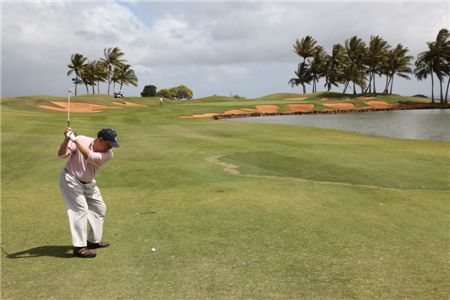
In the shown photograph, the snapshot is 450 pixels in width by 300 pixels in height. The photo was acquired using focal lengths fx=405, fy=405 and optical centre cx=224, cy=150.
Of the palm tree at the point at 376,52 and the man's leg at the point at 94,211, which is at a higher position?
the palm tree at the point at 376,52

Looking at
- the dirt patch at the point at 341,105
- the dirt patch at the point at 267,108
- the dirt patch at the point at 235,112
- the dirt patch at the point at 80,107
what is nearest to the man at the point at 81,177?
the dirt patch at the point at 235,112

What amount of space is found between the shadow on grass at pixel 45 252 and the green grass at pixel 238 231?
19 mm

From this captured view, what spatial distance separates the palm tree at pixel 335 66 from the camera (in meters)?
101

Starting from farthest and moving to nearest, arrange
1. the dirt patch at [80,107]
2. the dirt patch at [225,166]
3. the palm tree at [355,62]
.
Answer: the palm tree at [355,62], the dirt patch at [80,107], the dirt patch at [225,166]

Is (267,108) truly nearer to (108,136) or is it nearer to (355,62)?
(355,62)

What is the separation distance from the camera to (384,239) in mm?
8375

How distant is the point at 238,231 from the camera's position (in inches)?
341

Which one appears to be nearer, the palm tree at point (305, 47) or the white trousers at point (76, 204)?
the white trousers at point (76, 204)

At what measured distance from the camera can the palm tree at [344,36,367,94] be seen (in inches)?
3907

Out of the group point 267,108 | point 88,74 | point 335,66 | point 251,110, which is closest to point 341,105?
point 267,108

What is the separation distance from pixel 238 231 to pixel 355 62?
100 meters

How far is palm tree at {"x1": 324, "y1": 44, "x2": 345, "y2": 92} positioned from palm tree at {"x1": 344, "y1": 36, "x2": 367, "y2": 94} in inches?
Result: 54.4

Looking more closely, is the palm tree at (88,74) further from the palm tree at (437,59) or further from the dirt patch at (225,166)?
the dirt patch at (225,166)

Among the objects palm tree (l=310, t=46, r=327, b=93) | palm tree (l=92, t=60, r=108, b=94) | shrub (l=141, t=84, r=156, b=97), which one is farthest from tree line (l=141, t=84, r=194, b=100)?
palm tree (l=310, t=46, r=327, b=93)
